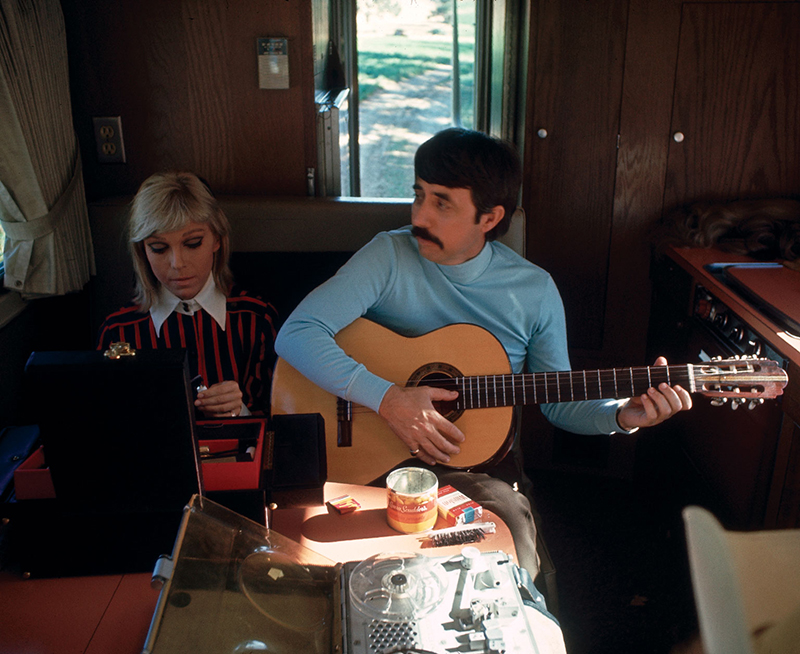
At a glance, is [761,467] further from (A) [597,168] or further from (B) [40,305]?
(B) [40,305]

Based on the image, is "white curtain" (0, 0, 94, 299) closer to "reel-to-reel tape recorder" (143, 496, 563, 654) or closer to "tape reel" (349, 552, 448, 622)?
"reel-to-reel tape recorder" (143, 496, 563, 654)

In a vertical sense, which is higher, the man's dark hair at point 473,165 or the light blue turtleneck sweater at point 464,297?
the man's dark hair at point 473,165

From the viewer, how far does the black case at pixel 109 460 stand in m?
0.95

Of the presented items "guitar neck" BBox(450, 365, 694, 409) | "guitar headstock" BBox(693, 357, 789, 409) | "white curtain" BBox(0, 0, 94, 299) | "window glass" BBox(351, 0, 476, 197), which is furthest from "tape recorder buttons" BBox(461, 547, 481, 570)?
"window glass" BBox(351, 0, 476, 197)

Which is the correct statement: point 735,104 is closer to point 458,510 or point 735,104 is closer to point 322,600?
point 458,510

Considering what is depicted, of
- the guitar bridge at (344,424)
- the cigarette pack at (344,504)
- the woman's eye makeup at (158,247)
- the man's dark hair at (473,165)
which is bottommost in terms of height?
the guitar bridge at (344,424)

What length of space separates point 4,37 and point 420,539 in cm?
165

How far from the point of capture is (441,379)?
1606mm

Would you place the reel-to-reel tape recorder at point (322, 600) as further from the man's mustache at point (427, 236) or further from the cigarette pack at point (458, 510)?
the man's mustache at point (427, 236)

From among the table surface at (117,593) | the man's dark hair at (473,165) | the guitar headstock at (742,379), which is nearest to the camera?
the table surface at (117,593)

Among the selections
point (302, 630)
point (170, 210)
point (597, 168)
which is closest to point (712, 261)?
point (597, 168)

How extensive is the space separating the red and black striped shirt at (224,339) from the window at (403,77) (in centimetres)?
114

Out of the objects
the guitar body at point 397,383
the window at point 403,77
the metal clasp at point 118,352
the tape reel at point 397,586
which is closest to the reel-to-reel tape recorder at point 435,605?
the tape reel at point 397,586

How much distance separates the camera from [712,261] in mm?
2072
